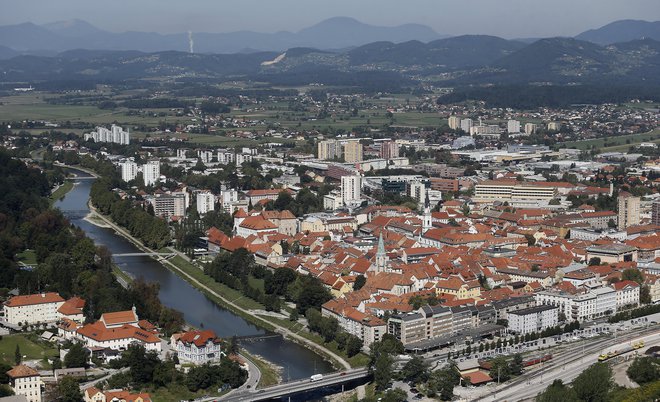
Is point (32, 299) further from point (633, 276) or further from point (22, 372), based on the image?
point (633, 276)

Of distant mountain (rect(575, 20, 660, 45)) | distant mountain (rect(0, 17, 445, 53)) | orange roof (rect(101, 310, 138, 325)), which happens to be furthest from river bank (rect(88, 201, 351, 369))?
distant mountain (rect(0, 17, 445, 53))

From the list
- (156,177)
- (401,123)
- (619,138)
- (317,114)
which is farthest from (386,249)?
(317,114)

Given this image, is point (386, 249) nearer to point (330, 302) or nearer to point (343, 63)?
point (330, 302)

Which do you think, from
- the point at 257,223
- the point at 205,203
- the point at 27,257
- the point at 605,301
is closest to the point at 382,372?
the point at 605,301

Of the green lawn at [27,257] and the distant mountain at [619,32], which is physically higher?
the distant mountain at [619,32]

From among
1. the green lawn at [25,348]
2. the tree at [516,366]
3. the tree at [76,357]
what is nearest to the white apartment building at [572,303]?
the tree at [516,366]

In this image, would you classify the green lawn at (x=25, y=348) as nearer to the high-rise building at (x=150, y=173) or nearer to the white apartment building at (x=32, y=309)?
the white apartment building at (x=32, y=309)
